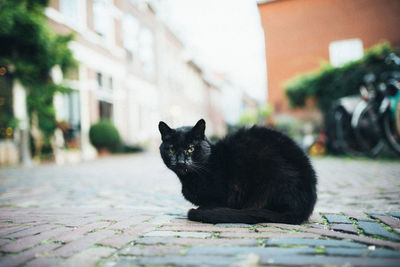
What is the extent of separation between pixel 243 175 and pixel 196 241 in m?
0.60

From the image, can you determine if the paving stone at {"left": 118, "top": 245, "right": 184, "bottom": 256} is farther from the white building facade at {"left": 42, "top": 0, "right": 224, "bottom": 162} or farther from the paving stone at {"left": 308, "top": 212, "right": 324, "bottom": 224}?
the white building facade at {"left": 42, "top": 0, "right": 224, "bottom": 162}

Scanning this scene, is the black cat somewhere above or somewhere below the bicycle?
below

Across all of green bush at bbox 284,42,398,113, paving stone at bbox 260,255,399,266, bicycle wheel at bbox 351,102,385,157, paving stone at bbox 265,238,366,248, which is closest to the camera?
paving stone at bbox 260,255,399,266

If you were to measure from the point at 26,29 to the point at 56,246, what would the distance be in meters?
7.18

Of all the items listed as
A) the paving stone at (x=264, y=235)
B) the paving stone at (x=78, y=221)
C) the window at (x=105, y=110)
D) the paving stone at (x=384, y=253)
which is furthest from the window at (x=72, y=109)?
the paving stone at (x=384, y=253)

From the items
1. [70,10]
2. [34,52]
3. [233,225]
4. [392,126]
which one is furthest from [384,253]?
[70,10]

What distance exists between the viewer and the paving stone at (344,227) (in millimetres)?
1493

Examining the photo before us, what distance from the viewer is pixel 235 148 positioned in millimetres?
1895

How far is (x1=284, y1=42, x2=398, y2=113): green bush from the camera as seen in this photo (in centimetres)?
653

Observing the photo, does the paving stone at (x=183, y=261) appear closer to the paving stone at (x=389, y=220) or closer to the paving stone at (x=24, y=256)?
the paving stone at (x=24, y=256)

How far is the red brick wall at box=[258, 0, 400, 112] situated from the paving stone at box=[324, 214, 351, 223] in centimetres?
419

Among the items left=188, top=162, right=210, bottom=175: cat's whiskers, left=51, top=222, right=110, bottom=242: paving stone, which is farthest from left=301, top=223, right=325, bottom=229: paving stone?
left=51, top=222, right=110, bottom=242: paving stone

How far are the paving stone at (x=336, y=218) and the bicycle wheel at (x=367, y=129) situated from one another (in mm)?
4041

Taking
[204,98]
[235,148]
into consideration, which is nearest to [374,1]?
[235,148]
